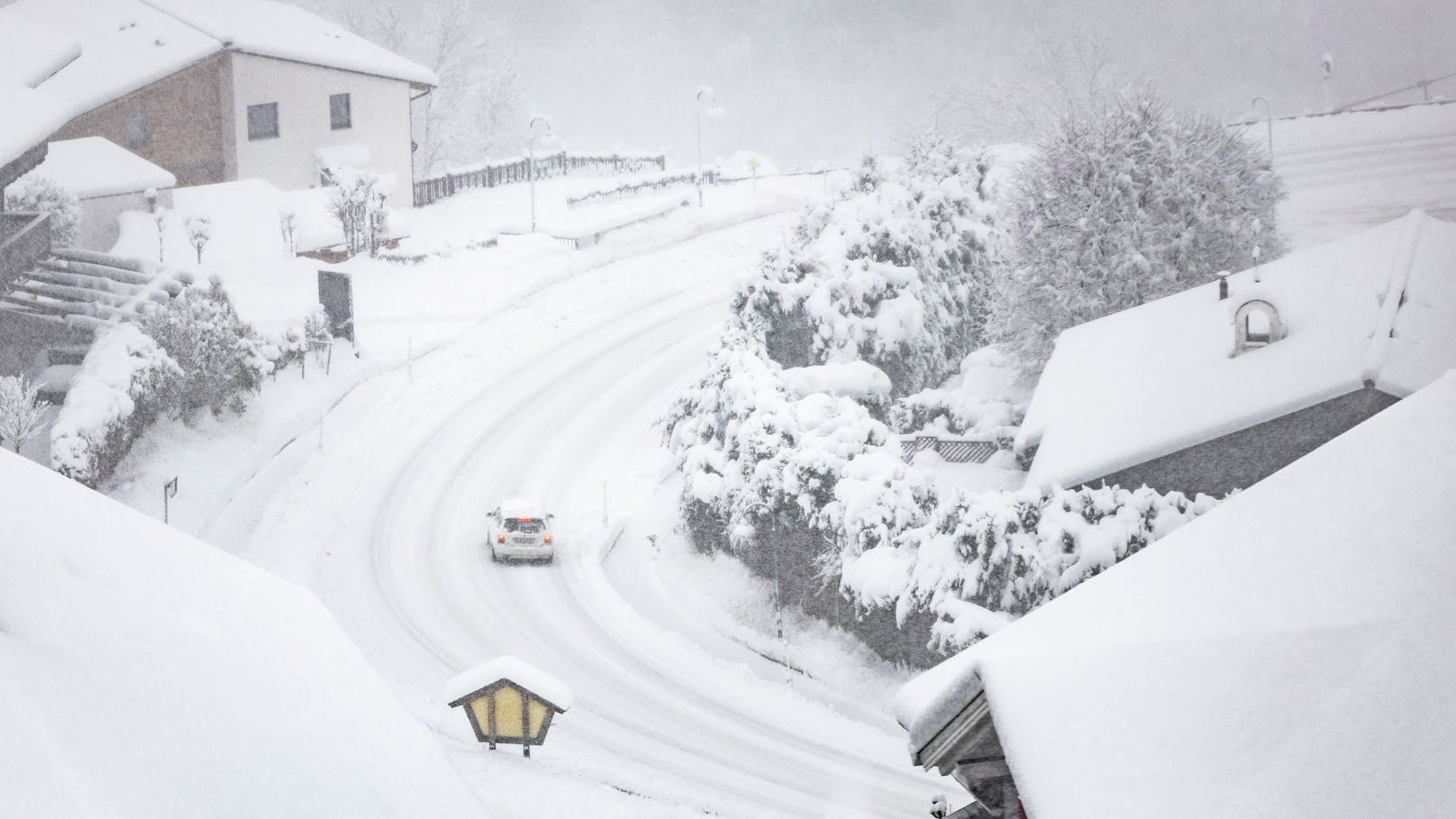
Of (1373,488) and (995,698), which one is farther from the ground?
(1373,488)

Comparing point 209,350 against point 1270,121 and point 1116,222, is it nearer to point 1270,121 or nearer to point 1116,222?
point 1116,222

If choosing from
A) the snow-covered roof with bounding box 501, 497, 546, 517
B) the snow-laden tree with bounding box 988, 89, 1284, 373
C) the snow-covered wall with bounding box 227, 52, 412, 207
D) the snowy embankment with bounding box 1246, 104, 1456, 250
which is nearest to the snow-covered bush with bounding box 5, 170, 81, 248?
the snow-covered wall with bounding box 227, 52, 412, 207

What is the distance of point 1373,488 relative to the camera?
6.55 meters

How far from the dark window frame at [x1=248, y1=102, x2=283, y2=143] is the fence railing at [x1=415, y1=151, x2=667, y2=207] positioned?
7.97m

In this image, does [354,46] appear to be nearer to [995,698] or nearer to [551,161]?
[551,161]

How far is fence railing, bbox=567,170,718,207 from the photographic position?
5284 centimetres

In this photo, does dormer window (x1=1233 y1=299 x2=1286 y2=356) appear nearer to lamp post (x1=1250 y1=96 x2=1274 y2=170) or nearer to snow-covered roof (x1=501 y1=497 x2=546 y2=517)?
snow-covered roof (x1=501 y1=497 x2=546 y2=517)

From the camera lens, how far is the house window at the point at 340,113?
46969 mm

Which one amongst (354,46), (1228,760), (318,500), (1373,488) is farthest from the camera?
(354,46)

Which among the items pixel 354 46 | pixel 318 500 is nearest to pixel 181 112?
Result: pixel 354 46

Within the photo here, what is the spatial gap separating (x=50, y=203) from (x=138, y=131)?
717cm

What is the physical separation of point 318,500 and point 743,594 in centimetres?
1021

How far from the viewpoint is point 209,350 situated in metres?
31.1

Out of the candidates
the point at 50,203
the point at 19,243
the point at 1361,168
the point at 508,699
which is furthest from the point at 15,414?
the point at 1361,168
